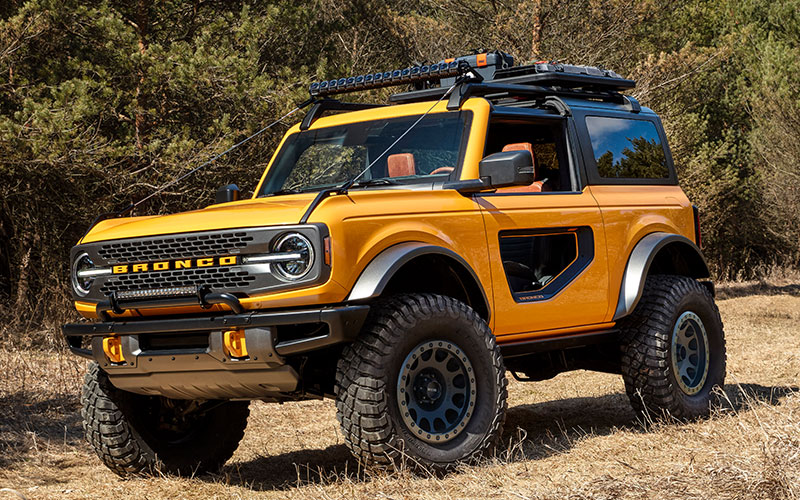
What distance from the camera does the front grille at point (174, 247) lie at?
4.95m

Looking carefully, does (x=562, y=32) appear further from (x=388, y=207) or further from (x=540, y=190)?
(x=388, y=207)

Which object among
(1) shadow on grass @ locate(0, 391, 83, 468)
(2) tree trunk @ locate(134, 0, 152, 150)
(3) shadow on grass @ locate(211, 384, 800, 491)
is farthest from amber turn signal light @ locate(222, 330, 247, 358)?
(2) tree trunk @ locate(134, 0, 152, 150)

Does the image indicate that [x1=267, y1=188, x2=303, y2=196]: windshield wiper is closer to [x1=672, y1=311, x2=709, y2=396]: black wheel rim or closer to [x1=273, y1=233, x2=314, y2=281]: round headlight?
→ [x1=273, y1=233, x2=314, y2=281]: round headlight

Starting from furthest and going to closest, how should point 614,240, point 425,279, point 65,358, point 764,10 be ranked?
point 764,10 → point 65,358 → point 614,240 → point 425,279

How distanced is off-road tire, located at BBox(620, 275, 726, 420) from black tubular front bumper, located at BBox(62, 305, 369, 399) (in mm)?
2752

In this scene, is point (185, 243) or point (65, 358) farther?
point (65, 358)

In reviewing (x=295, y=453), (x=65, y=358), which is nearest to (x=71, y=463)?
(x=295, y=453)

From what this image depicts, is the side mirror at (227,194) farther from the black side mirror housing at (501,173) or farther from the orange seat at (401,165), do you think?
the black side mirror housing at (501,173)

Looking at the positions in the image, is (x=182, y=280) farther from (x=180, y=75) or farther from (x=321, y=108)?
(x=180, y=75)

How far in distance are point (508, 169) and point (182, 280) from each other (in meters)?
1.92

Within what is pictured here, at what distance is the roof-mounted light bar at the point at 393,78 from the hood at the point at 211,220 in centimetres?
128

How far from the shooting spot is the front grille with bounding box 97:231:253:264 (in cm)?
495

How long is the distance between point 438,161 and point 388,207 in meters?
1.00

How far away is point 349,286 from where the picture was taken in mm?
4938
